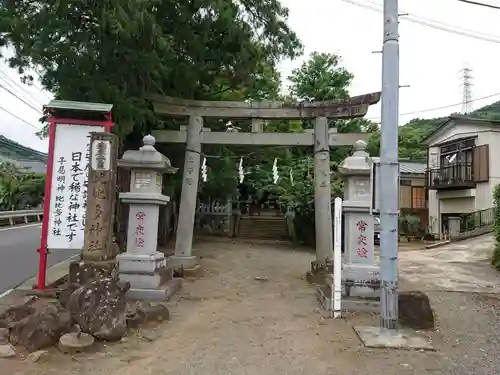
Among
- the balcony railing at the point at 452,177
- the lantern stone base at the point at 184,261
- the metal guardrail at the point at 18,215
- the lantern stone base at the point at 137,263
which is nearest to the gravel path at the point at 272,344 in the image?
the lantern stone base at the point at 137,263

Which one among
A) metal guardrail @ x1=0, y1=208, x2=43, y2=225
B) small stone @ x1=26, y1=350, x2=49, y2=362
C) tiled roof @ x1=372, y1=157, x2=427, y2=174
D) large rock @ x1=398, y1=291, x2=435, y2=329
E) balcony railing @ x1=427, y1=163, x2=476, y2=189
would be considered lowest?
small stone @ x1=26, y1=350, x2=49, y2=362

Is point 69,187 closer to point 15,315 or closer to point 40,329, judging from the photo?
point 15,315

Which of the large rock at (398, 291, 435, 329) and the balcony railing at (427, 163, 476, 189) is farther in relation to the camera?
the balcony railing at (427, 163, 476, 189)

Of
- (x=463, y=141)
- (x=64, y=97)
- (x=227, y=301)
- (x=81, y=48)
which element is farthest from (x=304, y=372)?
(x=463, y=141)

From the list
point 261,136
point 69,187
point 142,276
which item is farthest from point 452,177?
point 69,187

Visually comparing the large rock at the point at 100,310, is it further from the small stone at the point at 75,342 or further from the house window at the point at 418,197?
the house window at the point at 418,197

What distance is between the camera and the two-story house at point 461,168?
25.1 m

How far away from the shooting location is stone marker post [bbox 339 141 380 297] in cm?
779

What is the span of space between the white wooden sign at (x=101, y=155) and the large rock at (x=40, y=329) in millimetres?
2928

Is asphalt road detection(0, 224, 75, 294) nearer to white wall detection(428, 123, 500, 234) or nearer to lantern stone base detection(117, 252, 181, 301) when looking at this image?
lantern stone base detection(117, 252, 181, 301)

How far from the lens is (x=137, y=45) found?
9.79 m

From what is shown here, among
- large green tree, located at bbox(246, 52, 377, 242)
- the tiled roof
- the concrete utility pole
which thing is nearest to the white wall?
the tiled roof

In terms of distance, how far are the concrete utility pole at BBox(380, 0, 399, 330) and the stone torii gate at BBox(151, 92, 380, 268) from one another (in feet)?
15.1

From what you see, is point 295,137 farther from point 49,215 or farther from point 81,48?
point 49,215
